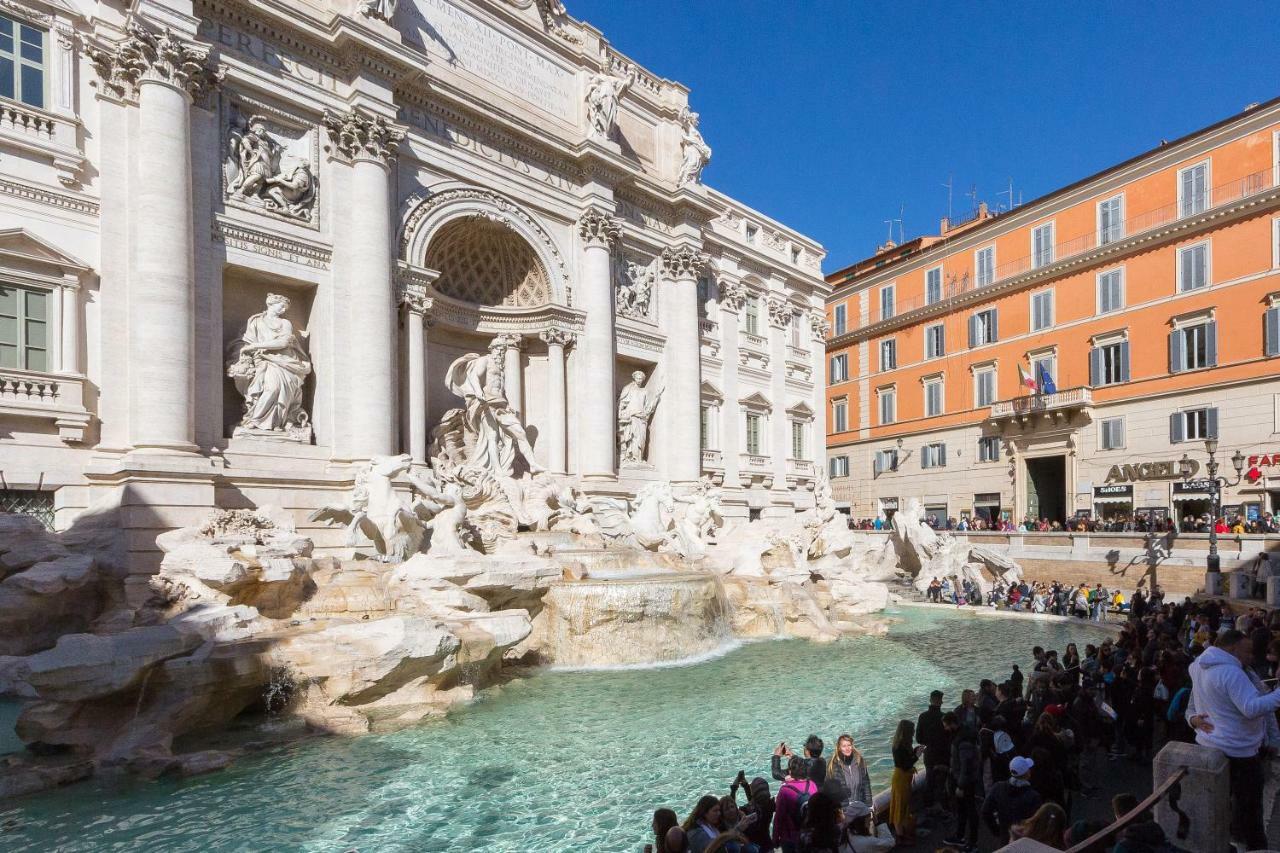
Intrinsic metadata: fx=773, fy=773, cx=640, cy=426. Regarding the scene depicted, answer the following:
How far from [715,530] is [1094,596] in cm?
893

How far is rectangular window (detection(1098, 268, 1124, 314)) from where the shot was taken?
27.1m

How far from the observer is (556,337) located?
19828 millimetres

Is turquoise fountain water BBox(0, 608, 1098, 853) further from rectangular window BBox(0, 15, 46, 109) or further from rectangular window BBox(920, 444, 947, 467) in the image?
rectangular window BBox(920, 444, 947, 467)

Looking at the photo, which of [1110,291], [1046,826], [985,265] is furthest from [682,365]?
[1046,826]

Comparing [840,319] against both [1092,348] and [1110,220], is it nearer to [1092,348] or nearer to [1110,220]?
[1092,348]

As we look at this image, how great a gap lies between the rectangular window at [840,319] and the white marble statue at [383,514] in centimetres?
2930

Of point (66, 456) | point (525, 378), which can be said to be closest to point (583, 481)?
point (525, 378)

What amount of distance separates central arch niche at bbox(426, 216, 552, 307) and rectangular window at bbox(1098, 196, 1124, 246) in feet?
68.0

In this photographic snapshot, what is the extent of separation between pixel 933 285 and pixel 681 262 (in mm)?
15825

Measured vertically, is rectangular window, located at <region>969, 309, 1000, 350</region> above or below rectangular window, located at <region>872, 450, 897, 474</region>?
above

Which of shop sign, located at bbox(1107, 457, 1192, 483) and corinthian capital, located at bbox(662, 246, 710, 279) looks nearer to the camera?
corinthian capital, located at bbox(662, 246, 710, 279)

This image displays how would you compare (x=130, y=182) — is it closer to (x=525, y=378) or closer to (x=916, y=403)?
(x=525, y=378)

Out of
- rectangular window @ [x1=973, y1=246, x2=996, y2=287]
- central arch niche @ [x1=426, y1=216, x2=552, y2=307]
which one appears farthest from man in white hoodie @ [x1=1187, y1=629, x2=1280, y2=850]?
rectangular window @ [x1=973, y1=246, x2=996, y2=287]

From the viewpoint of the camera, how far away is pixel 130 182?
12852 millimetres
